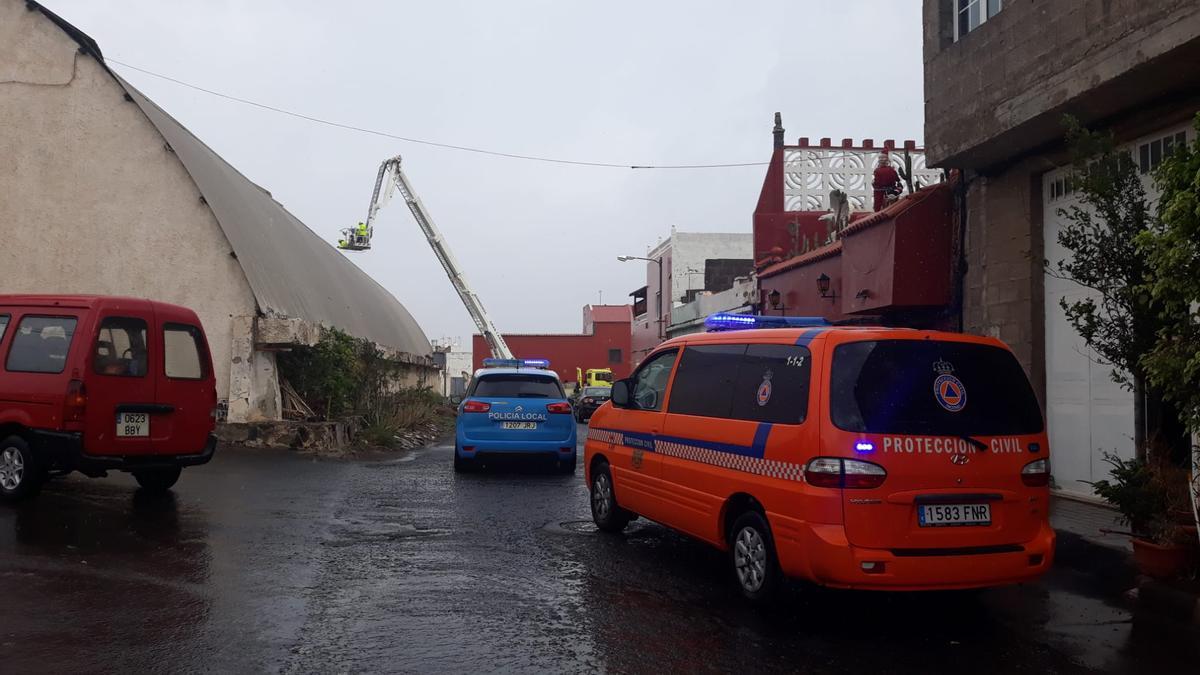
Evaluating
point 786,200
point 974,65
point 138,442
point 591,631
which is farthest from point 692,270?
point 591,631

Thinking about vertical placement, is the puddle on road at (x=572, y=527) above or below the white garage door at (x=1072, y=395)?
below

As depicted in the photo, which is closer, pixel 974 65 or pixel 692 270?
pixel 974 65

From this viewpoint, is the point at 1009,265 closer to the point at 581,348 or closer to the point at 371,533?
the point at 371,533

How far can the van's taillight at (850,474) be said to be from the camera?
5199mm

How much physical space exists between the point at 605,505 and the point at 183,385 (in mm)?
4504

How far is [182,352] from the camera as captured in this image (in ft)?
31.2

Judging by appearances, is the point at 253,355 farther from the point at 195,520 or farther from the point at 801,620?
the point at 801,620

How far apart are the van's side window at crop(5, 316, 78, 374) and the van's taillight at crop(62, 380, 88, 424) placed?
0.88ft

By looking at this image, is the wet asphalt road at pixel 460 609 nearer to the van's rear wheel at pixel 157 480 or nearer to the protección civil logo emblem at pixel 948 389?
the van's rear wheel at pixel 157 480

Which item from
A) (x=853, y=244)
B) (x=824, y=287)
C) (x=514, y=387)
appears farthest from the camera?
(x=824, y=287)

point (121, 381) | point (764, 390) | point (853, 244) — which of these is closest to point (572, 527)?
point (764, 390)

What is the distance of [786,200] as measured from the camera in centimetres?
2525

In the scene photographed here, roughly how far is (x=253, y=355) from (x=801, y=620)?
12.9 meters

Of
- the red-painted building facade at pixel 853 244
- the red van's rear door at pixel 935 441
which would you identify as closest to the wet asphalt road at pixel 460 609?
the red van's rear door at pixel 935 441
